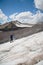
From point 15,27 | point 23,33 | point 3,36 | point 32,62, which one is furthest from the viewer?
point 15,27

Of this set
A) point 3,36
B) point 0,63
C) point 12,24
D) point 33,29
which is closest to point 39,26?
point 33,29

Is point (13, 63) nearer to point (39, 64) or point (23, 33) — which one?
point (39, 64)

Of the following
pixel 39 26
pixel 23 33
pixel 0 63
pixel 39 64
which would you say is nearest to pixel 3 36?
pixel 23 33

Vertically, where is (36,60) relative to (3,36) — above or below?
below

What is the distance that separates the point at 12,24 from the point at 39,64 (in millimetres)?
43223

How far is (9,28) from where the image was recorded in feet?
187

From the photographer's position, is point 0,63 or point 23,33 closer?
point 0,63

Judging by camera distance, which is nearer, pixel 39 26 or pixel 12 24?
pixel 39 26

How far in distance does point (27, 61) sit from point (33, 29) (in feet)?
89.7

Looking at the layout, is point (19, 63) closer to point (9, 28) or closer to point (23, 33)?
point (23, 33)

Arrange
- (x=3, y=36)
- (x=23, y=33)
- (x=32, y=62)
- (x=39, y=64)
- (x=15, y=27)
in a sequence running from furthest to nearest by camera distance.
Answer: (x=15, y=27)
(x=3, y=36)
(x=23, y=33)
(x=32, y=62)
(x=39, y=64)

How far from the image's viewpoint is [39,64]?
→ 1655 cm

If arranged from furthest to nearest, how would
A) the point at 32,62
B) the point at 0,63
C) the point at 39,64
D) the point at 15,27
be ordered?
1. the point at 15,27
2. the point at 0,63
3. the point at 32,62
4. the point at 39,64

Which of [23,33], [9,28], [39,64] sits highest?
[9,28]
